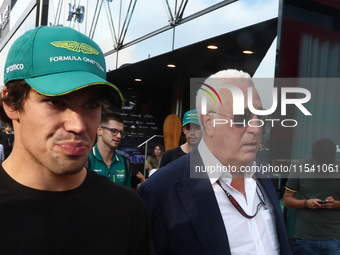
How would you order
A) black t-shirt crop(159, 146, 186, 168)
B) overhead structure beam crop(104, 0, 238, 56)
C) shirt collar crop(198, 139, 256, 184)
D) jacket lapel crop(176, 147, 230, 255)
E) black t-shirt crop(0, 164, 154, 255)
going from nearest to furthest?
black t-shirt crop(0, 164, 154, 255) < jacket lapel crop(176, 147, 230, 255) < shirt collar crop(198, 139, 256, 184) < black t-shirt crop(159, 146, 186, 168) < overhead structure beam crop(104, 0, 238, 56)

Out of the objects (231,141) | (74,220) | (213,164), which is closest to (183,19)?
(231,141)

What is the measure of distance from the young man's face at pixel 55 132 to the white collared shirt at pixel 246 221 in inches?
36.6

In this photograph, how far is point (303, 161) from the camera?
12.4ft

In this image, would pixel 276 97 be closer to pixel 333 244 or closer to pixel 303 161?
pixel 303 161

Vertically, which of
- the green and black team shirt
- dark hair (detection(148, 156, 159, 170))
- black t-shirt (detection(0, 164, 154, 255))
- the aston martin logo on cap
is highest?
the aston martin logo on cap

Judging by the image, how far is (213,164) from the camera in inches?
77.4

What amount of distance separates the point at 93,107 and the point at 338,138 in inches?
136

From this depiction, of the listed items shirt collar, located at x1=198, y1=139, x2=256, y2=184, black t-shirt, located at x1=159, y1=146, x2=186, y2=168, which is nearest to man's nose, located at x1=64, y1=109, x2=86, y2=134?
shirt collar, located at x1=198, y1=139, x2=256, y2=184

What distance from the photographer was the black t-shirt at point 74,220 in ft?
3.69

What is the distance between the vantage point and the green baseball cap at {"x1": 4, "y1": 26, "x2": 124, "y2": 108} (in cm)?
114

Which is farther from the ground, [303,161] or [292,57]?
[292,57]

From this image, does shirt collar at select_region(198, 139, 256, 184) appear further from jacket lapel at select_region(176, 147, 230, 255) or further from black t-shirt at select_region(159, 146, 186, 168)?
black t-shirt at select_region(159, 146, 186, 168)

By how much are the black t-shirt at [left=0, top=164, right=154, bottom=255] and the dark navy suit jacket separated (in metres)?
0.35

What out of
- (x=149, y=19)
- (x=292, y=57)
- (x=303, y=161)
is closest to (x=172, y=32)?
(x=149, y=19)
